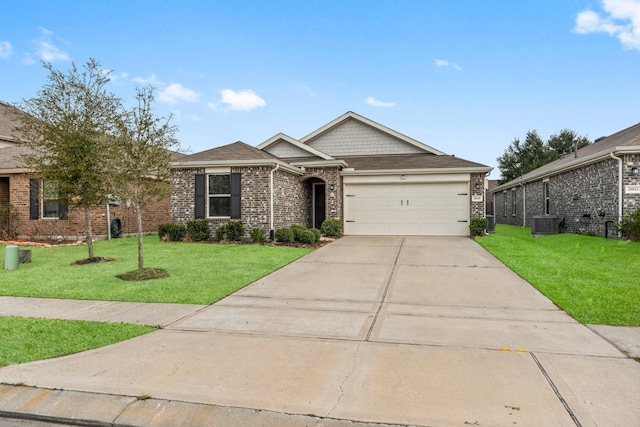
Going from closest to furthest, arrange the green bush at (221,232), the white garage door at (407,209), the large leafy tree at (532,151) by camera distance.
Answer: the green bush at (221,232) → the white garage door at (407,209) → the large leafy tree at (532,151)

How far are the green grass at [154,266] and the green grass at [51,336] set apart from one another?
4.43 feet

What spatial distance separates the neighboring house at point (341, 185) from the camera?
14.3 metres

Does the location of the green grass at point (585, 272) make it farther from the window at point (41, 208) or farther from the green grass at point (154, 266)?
the window at point (41, 208)

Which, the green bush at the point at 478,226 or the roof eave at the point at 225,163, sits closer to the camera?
the roof eave at the point at 225,163

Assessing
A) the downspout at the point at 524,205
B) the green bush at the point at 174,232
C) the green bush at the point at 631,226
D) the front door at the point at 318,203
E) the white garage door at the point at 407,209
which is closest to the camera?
the green bush at the point at 631,226

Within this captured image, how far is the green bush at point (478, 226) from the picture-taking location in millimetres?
15766

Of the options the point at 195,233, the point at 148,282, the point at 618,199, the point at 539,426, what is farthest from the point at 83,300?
the point at 618,199

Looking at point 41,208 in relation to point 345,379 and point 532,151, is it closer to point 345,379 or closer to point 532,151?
point 345,379

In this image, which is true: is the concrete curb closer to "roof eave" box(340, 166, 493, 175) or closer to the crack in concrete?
the crack in concrete

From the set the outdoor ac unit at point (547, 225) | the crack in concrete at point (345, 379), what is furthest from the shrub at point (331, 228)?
the crack in concrete at point (345, 379)

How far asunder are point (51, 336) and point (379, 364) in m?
3.77

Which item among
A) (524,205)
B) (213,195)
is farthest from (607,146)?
(213,195)

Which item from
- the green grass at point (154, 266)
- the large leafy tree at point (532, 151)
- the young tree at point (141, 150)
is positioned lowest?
the green grass at point (154, 266)

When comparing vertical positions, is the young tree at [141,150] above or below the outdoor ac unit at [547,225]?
above
